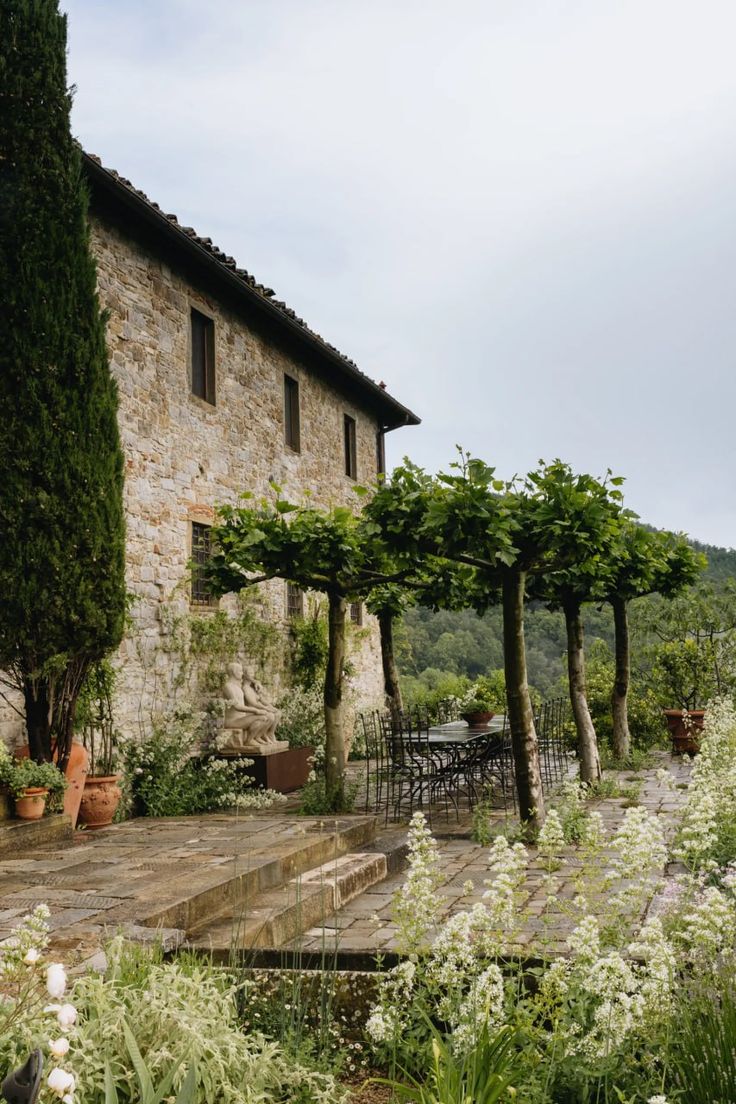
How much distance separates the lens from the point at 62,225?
7488mm

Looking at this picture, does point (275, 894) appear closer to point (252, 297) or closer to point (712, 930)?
point (712, 930)

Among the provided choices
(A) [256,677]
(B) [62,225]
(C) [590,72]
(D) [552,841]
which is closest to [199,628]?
(A) [256,677]

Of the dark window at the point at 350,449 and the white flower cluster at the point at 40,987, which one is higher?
the dark window at the point at 350,449

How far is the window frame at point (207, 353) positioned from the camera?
10938mm

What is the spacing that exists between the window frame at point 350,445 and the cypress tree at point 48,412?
328 inches

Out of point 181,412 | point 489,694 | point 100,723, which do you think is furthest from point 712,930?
point 489,694

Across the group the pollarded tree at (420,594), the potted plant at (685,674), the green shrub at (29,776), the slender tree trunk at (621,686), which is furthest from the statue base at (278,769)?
the potted plant at (685,674)

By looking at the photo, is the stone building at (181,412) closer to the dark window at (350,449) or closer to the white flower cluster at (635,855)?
the dark window at (350,449)

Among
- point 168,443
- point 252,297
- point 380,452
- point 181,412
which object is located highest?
point 252,297

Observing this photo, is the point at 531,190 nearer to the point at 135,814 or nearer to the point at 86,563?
the point at 86,563

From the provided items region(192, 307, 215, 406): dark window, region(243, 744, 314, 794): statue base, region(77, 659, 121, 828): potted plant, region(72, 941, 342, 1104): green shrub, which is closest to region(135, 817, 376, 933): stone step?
region(72, 941, 342, 1104): green shrub

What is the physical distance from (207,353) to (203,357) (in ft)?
0.30

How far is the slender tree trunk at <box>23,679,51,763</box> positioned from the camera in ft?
23.7

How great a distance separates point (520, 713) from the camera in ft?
23.9
